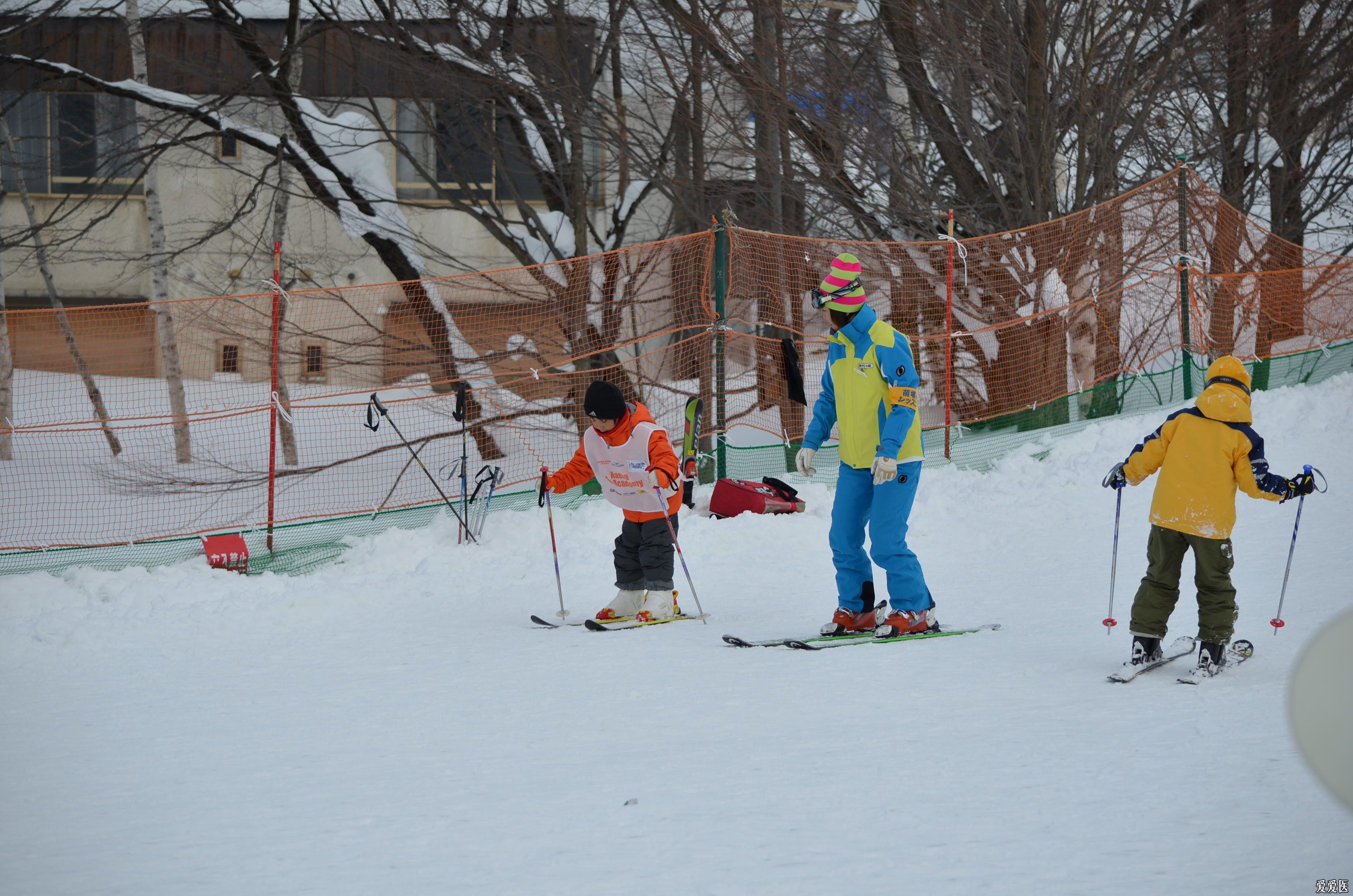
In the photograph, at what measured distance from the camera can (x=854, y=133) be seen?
1254 centimetres

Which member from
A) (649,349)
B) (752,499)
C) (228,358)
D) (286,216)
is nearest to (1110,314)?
(649,349)

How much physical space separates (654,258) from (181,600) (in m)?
5.35

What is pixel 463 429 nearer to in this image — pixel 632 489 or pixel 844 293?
pixel 632 489

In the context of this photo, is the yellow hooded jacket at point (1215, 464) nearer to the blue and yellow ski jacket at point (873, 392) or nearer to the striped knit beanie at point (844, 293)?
the blue and yellow ski jacket at point (873, 392)

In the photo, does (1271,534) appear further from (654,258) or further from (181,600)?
(181,600)

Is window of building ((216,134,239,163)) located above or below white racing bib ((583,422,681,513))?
above

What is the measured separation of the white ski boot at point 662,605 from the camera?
21.4ft

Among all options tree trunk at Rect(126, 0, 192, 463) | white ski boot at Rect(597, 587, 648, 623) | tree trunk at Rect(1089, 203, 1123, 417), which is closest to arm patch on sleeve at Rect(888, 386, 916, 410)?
white ski boot at Rect(597, 587, 648, 623)

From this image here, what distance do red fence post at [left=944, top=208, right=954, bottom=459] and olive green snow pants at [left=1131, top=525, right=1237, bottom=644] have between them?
4.76 metres

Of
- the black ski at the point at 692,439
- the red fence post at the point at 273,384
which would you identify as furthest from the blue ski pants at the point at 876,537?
the red fence post at the point at 273,384

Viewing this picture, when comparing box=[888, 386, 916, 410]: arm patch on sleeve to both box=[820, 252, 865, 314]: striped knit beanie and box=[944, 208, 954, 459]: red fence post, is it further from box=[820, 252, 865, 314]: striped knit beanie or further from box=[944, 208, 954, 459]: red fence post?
box=[944, 208, 954, 459]: red fence post

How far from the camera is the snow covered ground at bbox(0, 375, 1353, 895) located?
305cm

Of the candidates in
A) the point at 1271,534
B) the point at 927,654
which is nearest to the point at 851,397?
the point at 927,654

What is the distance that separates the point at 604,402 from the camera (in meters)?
6.29
